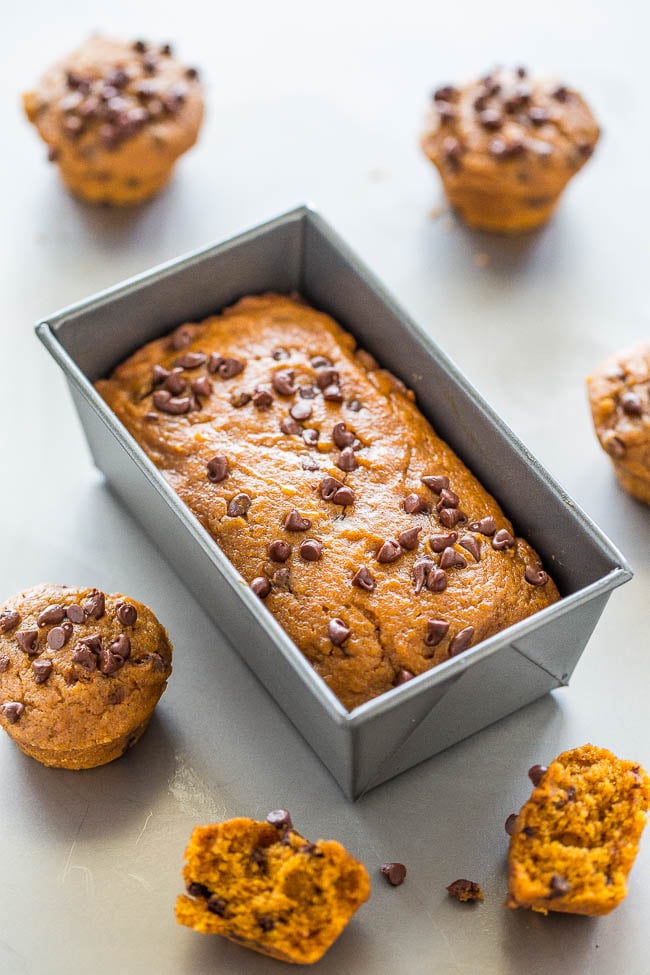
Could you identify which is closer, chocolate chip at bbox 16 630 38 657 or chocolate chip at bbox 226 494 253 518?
chocolate chip at bbox 16 630 38 657

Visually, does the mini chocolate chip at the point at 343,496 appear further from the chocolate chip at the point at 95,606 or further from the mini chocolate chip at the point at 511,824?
the mini chocolate chip at the point at 511,824

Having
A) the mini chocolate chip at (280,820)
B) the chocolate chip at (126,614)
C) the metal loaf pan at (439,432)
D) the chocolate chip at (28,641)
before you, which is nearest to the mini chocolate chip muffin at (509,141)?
the metal loaf pan at (439,432)

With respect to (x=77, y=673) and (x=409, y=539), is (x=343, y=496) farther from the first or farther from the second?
Result: (x=77, y=673)

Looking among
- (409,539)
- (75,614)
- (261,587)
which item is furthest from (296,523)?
(75,614)

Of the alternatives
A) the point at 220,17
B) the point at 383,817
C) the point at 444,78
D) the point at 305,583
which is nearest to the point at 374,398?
the point at 305,583

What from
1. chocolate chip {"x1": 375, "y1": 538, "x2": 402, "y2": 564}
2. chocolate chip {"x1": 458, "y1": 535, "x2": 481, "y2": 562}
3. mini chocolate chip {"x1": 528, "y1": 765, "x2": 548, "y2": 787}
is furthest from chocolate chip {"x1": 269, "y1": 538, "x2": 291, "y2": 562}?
mini chocolate chip {"x1": 528, "y1": 765, "x2": 548, "y2": 787}

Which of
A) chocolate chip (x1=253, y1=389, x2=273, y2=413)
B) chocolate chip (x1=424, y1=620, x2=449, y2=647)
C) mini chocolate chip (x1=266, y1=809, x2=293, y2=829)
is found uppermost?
chocolate chip (x1=253, y1=389, x2=273, y2=413)

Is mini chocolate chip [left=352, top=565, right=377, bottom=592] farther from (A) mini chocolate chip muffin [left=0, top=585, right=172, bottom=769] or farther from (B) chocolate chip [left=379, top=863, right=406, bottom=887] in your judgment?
(B) chocolate chip [left=379, top=863, right=406, bottom=887]

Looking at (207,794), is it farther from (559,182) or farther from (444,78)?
(444,78)
